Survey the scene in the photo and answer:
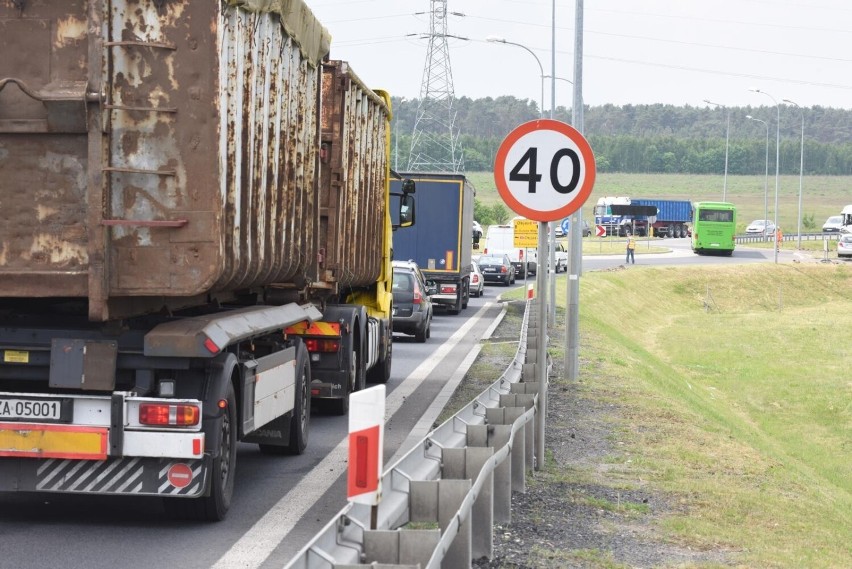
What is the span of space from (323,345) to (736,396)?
2015 cm

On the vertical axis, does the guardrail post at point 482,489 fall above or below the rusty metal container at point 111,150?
below

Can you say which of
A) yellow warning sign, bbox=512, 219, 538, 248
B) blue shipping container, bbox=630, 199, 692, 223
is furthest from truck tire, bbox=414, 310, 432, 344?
blue shipping container, bbox=630, 199, 692, 223

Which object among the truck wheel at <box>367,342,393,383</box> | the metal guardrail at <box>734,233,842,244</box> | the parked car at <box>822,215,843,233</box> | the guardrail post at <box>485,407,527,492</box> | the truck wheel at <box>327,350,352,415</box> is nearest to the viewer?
the guardrail post at <box>485,407,527,492</box>

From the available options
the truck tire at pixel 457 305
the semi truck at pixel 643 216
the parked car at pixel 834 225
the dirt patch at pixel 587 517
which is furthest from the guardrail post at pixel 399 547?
the parked car at pixel 834 225

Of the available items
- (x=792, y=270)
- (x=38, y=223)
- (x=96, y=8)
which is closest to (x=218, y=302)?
(x=38, y=223)

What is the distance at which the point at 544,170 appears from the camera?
10.4m

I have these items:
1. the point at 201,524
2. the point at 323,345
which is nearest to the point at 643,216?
the point at 323,345

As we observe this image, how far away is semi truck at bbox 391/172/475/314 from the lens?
126 feet

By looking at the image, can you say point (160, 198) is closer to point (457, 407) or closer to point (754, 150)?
point (457, 407)

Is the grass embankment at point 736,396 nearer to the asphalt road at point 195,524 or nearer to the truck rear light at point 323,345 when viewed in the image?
the asphalt road at point 195,524

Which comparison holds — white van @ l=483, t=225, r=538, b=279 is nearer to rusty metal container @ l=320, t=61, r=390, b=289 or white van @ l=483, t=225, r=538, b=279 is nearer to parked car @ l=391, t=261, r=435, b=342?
parked car @ l=391, t=261, r=435, b=342

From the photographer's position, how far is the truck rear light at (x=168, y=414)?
334 inches

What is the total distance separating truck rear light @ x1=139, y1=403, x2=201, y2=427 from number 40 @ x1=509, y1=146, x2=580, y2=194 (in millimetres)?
3121

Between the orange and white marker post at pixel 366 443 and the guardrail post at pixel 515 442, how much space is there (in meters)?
3.83
